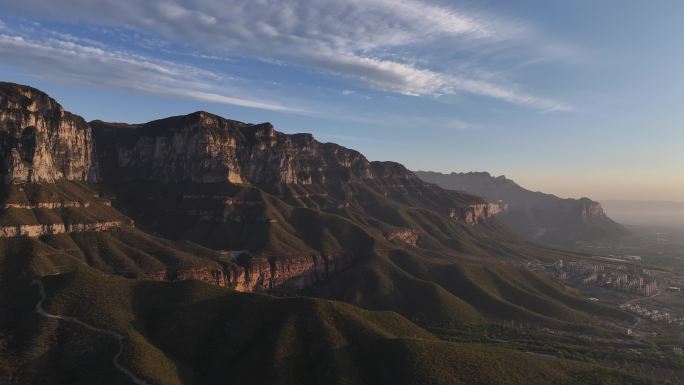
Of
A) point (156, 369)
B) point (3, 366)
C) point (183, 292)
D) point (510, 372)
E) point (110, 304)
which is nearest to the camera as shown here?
point (3, 366)

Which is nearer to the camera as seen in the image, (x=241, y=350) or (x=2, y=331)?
(x=2, y=331)

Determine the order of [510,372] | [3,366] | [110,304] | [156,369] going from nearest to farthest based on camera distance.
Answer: [3,366] < [156,369] < [510,372] < [110,304]

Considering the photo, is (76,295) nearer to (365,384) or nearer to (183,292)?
(183,292)

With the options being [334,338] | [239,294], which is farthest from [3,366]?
[334,338]

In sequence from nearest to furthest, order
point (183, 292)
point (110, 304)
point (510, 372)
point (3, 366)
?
point (3, 366)
point (510, 372)
point (110, 304)
point (183, 292)

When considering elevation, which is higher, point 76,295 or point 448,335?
point 76,295

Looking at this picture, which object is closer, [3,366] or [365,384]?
[3,366]

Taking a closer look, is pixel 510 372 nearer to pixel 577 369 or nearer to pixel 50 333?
pixel 577 369

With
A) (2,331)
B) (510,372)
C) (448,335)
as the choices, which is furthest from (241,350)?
(448,335)

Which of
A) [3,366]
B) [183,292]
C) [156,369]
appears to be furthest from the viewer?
[183,292]
